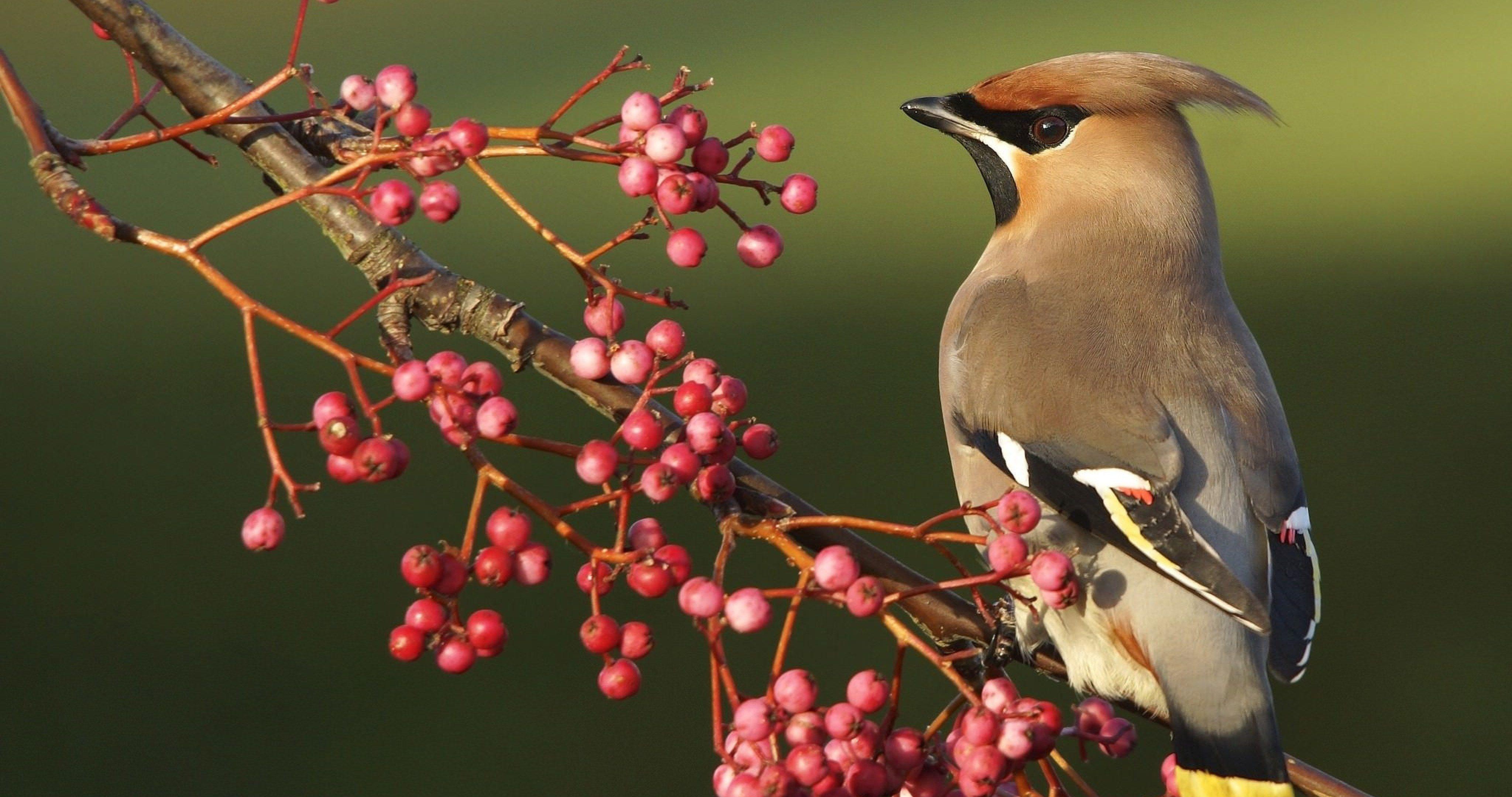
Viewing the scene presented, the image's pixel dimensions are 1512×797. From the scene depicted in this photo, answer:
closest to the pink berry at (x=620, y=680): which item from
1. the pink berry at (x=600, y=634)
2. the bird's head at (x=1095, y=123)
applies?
the pink berry at (x=600, y=634)

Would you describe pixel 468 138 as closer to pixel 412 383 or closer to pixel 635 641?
pixel 412 383

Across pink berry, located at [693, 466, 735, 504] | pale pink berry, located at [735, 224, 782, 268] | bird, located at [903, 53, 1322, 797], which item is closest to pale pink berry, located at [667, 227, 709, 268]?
pale pink berry, located at [735, 224, 782, 268]

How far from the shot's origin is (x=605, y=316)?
1.13m

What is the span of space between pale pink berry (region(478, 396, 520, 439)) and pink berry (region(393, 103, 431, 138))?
0.62 feet

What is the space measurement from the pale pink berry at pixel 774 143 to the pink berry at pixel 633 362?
17 centimetres

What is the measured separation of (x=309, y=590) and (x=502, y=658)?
57 centimetres

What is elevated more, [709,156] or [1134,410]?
[709,156]

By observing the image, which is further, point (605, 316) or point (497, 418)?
point (605, 316)

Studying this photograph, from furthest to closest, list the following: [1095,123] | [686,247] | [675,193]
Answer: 1. [1095,123]
2. [686,247]
3. [675,193]

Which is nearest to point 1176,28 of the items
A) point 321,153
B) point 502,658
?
point 502,658

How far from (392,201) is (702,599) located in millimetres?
315

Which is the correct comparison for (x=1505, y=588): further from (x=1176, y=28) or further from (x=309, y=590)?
(x=1176, y=28)

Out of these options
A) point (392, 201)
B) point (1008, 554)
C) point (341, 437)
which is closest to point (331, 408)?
→ point (341, 437)

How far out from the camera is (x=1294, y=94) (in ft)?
36.8
